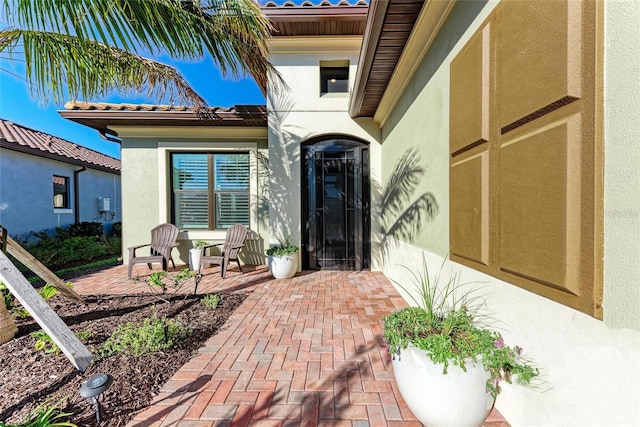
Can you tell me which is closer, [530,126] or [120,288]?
[530,126]

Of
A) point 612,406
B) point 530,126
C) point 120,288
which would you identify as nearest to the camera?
point 612,406

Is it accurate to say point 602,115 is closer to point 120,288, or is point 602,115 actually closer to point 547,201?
point 547,201

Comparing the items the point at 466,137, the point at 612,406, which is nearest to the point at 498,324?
the point at 612,406

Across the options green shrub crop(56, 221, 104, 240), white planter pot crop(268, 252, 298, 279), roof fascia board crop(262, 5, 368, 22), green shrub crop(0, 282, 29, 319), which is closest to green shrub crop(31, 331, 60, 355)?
green shrub crop(0, 282, 29, 319)

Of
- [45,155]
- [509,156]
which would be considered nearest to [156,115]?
[45,155]

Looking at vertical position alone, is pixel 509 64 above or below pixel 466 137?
above

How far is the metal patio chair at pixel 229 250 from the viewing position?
219 inches

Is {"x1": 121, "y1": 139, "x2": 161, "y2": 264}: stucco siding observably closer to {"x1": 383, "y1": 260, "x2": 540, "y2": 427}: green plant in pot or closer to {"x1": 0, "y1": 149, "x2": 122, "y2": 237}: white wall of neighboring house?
{"x1": 0, "y1": 149, "x2": 122, "y2": 237}: white wall of neighboring house

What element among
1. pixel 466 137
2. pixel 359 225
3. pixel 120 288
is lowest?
pixel 120 288

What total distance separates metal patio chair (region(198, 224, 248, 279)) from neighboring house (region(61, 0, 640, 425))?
850 millimetres

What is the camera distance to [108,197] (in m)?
11.6

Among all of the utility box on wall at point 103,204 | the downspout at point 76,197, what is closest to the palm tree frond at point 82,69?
the downspout at point 76,197

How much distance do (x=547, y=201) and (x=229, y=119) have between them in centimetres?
631

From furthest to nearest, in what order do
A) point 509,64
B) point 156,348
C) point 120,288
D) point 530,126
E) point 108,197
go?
point 108,197 → point 120,288 → point 156,348 → point 509,64 → point 530,126
